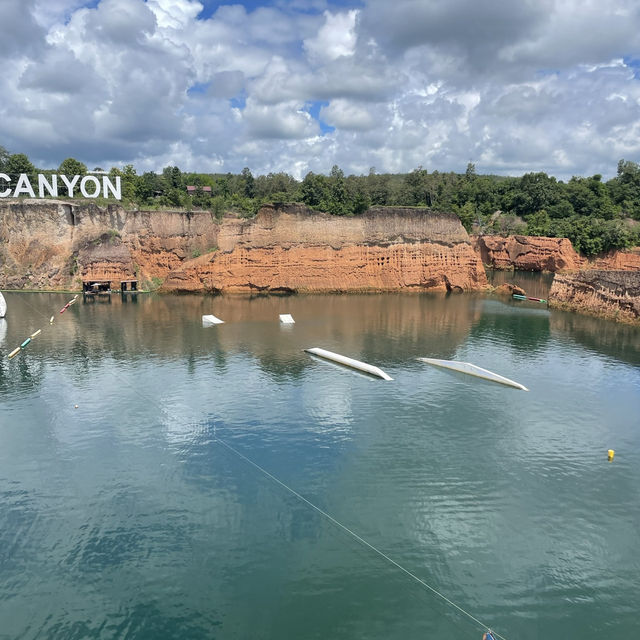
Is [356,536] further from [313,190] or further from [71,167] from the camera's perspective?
[71,167]

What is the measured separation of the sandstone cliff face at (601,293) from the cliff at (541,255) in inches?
727

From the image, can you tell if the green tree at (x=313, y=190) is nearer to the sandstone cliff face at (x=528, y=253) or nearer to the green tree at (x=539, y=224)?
the sandstone cliff face at (x=528, y=253)

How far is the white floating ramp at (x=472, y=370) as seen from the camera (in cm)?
3244

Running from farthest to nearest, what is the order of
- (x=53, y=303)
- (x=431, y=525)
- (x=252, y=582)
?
1. (x=53, y=303)
2. (x=431, y=525)
3. (x=252, y=582)

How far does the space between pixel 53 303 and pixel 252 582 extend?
184ft

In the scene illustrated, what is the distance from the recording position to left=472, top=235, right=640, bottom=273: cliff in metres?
77.9

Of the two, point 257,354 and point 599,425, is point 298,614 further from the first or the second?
point 257,354

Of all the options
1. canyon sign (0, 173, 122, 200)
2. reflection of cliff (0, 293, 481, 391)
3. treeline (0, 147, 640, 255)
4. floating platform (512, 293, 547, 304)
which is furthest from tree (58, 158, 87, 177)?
floating platform (512, 293, 547, 304)

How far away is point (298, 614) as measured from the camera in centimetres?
1398

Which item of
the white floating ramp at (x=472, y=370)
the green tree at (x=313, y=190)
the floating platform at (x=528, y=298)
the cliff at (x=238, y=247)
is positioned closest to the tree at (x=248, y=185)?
the green tree at (x=313, y=190)

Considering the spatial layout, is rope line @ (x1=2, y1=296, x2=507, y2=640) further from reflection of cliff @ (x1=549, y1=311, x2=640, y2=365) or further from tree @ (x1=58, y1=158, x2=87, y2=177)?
tree @ (x1=58, y1=158, x2=87, y2=177)

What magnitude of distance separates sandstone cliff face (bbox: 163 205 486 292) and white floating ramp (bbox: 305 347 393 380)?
3196 cm

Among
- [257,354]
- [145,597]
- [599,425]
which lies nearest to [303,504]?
[145,597]

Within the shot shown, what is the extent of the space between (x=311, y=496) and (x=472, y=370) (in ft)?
61.7
